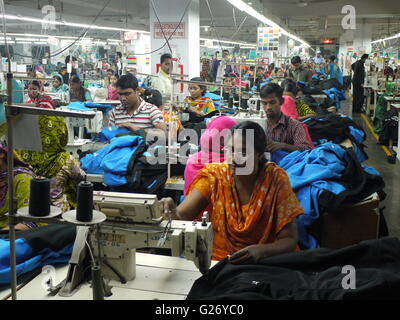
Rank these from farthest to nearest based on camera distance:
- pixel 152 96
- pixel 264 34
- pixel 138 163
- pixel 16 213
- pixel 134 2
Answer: pixel 134 2
pixel 264 34
pixel 152 96
pixel 138 163
pixel 16 213

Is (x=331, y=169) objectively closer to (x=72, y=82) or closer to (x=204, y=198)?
(x=204, y=198)

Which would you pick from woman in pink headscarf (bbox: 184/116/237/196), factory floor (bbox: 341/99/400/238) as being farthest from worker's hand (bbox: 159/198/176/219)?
factory floor (bbox: 341/99/400/238)

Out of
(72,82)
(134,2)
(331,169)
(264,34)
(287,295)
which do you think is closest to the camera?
(287,295)

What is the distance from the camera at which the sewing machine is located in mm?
1538

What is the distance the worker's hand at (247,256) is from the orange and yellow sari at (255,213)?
20 cm

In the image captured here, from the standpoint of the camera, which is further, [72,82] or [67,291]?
[72,82]

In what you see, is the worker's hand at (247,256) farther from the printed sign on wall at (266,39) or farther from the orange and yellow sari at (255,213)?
the printed sign on wall at (266,39)

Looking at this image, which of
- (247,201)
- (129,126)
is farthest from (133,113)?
(247,201)

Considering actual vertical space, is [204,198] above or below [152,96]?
below

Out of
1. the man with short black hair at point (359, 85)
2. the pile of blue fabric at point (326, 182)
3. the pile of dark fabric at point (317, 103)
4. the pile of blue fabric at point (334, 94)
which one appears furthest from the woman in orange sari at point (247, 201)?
the man with short black hair at point (359, 85)

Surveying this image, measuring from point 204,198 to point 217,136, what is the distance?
2.80 feet

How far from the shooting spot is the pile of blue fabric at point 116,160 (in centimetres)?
316

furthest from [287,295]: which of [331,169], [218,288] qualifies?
[331,169]

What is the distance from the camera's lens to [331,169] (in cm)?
288
